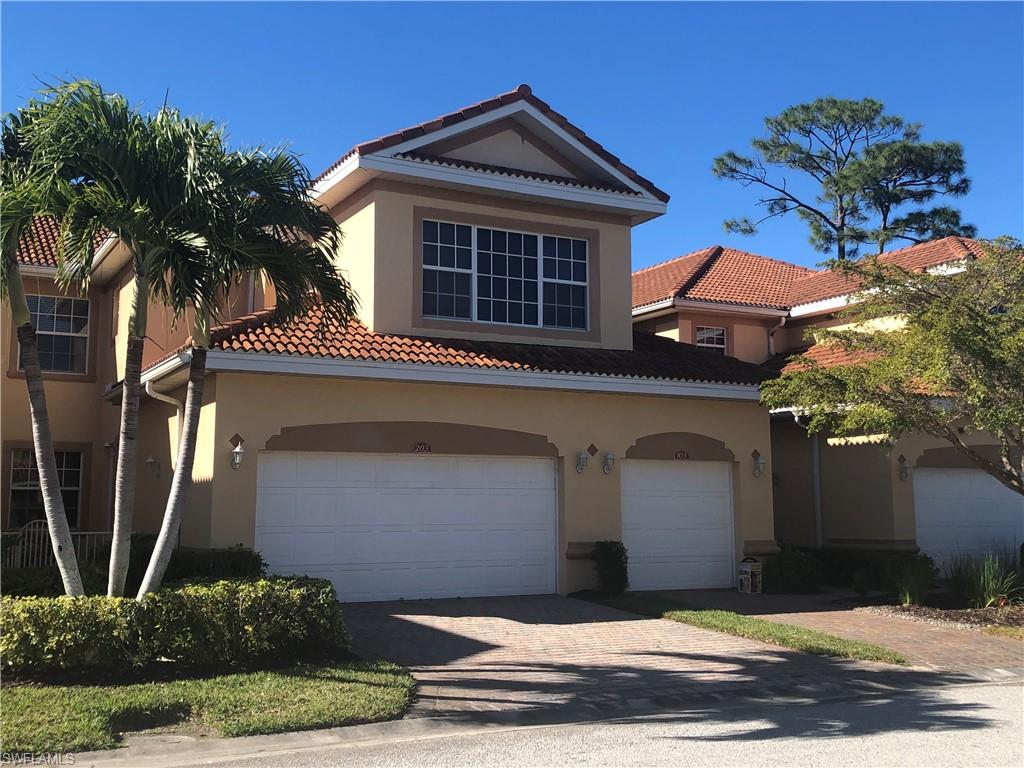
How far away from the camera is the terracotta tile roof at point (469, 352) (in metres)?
13.6

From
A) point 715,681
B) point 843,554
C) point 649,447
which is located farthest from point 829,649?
point 843,554

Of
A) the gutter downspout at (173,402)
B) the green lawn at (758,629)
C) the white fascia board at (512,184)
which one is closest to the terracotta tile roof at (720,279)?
the white fascia board at (512,184)

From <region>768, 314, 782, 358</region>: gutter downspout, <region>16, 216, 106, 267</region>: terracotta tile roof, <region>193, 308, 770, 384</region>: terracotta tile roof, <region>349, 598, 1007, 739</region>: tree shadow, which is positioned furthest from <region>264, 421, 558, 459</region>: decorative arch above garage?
<region>768, 314, 782, 358</region>: gutter downspout

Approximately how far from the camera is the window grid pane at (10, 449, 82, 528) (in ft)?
61.2

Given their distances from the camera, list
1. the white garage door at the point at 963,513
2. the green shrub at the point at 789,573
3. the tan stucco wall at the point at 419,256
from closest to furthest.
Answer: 1. the tan stucco wall at the point at 419,256
2. the green shrub at the point at 789,573
3. the white garage door at the point at 963,513

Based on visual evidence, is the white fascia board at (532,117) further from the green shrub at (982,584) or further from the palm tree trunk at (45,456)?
the green shrub at (982,584)

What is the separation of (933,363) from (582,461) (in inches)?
216

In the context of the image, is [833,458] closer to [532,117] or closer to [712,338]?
[712,338]

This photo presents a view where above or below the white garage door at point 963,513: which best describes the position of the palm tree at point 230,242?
above

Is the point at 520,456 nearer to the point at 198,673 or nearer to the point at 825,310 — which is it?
the point at 198,673

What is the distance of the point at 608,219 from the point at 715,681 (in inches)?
381

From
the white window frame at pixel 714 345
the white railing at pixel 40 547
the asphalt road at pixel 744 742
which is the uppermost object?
the white window frame at pixel 714 345

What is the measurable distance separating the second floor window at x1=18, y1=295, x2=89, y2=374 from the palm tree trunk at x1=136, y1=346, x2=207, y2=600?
10623mm

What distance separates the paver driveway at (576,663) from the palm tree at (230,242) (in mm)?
2973
